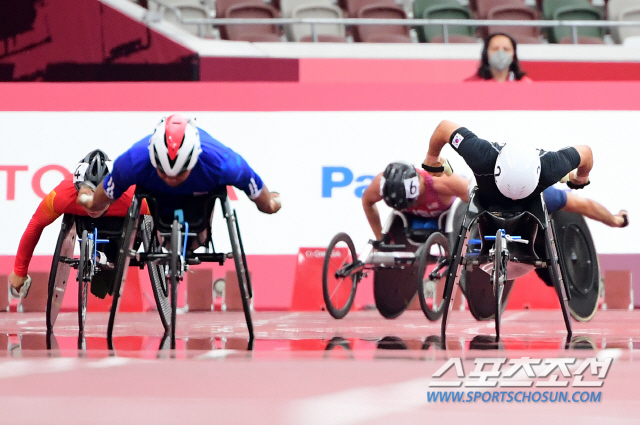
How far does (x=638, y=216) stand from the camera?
391 inches

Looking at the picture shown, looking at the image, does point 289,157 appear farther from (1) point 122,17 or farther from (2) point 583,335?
(2) point 583,335

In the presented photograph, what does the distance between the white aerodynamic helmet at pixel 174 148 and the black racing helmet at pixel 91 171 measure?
41.6 inches

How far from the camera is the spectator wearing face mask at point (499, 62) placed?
32.5ft

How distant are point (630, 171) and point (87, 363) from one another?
7.15m

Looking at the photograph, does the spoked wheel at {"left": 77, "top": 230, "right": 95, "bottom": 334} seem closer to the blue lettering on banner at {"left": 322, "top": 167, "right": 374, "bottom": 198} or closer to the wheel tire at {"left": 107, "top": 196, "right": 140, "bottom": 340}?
the wheel tire at {"left": 107, "top": 196, "right": 140, "bottom": 340}

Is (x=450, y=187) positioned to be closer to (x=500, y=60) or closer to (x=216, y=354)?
(x=500, y=60)

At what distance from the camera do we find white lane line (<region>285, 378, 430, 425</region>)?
288cm

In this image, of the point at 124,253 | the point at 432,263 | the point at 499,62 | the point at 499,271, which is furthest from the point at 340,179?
the point at 124,253

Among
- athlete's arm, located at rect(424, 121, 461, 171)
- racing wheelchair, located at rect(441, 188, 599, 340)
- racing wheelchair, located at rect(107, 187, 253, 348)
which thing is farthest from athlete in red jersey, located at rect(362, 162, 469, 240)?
racing wheelchair, located at rect(107, 187, 253, 348)

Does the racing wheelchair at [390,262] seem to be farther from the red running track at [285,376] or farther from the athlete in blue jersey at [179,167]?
the athlete in blue jersey at [179,167]

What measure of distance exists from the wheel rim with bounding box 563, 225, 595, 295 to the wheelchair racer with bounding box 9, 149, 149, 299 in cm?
321

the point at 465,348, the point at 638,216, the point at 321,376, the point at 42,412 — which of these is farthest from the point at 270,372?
the point at 638,216

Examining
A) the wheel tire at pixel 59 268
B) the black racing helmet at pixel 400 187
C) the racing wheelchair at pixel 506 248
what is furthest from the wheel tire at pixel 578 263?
the wheel tire at pixel 59 268

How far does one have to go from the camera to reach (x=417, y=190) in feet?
26.1
